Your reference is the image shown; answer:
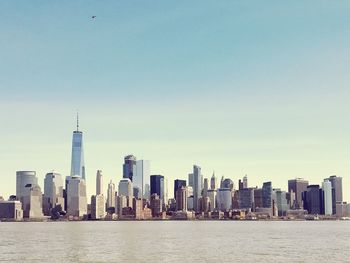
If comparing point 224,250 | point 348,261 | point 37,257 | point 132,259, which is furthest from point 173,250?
point 348,261

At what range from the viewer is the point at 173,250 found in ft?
387

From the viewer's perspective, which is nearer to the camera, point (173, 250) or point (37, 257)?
point (37, 257)

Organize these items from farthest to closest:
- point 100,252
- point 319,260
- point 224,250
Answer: point 224,250
point 100,252
point 319,260

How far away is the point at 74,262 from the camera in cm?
9144

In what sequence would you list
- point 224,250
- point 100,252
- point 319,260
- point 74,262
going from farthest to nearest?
1. point 224,250
2. point 100,252
3. point 319,260
4. point 74,262

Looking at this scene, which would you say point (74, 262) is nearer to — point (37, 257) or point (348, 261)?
point (37, 257)

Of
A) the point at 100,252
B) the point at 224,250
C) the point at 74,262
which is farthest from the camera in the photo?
the point at 224,250

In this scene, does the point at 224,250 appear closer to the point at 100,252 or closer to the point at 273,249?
the point at 273,249

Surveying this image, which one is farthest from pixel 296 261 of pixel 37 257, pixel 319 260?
pixel 37 257

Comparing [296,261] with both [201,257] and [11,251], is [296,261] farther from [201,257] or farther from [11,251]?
[11,251]

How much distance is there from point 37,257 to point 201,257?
2844cm

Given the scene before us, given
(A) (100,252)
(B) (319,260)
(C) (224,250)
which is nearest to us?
(B) (319,260)

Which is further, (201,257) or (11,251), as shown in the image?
(11,251)

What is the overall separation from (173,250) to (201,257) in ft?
51.4
